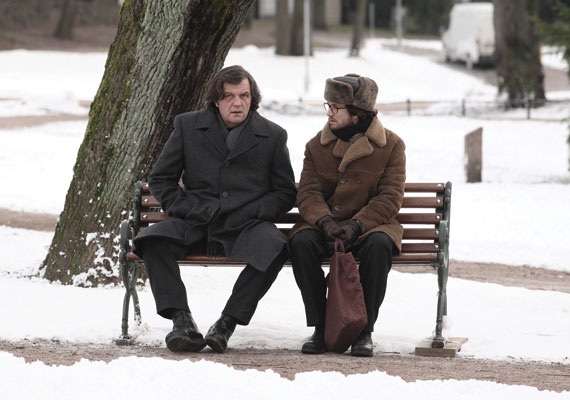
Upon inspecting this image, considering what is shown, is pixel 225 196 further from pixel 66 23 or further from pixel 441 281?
pixel 66 23

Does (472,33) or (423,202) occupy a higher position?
(472,33)

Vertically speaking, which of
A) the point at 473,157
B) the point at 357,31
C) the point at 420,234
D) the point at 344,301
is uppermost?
the point at 357,31

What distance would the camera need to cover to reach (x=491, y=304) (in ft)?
26.0

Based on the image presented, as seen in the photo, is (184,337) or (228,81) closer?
(184,337)

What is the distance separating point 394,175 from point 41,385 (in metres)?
2.43

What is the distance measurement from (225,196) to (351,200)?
682mm

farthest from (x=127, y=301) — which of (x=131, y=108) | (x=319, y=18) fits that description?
(x=319, y=18)

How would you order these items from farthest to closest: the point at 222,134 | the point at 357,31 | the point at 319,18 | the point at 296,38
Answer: the point at 319,18, the point at 357,31, the point at 296,38, the point at 222,134

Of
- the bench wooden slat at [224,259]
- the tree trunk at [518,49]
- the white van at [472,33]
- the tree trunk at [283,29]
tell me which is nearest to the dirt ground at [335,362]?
the bench wooden slat at [224,259]

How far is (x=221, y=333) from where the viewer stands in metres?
5.95

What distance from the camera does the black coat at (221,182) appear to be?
621cm

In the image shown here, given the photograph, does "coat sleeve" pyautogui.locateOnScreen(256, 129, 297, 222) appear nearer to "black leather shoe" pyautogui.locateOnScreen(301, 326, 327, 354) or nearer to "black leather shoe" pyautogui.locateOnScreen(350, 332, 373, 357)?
"black leather shoe" pyautogui.locateOnScreen(301, 326, 327, 354)

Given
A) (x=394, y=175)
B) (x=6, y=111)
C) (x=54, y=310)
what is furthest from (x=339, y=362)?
(x=6, y=111)

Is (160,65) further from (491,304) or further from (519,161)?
(519,161)
